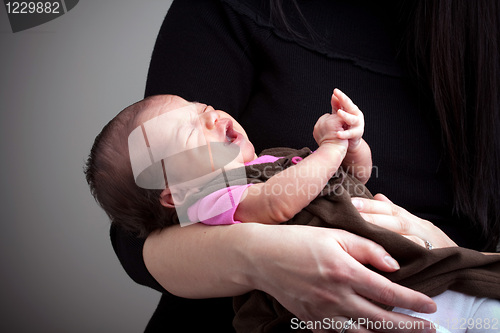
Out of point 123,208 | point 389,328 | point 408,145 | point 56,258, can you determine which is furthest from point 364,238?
point 56,258

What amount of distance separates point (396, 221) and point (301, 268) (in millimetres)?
232

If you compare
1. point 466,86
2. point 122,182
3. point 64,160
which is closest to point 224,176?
point 122,182

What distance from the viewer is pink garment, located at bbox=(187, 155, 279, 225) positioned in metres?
0.86

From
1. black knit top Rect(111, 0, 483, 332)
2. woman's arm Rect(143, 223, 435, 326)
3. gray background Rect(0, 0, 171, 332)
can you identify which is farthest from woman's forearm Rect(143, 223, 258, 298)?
gray background Rect(0, 0, 171, 332)

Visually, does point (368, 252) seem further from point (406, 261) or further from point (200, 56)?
point (200, 56)

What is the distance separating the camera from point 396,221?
0.87m

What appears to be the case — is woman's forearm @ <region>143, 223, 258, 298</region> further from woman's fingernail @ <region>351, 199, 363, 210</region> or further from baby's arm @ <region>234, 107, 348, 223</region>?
woman's fingernail @ <region>351, 199, 363, 210</region>

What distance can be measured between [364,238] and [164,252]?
41 cm

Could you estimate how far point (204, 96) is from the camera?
1110mm

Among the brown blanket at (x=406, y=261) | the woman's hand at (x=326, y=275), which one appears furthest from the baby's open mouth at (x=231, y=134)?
the woman's hand at (x=326, y=275)

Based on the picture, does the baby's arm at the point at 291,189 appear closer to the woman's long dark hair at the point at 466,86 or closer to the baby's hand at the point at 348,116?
the baby's hand at the point at 348,116

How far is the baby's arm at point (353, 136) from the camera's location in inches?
34.7

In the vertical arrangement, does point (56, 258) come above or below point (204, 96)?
below

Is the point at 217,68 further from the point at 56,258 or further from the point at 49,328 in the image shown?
the point at 49,328
